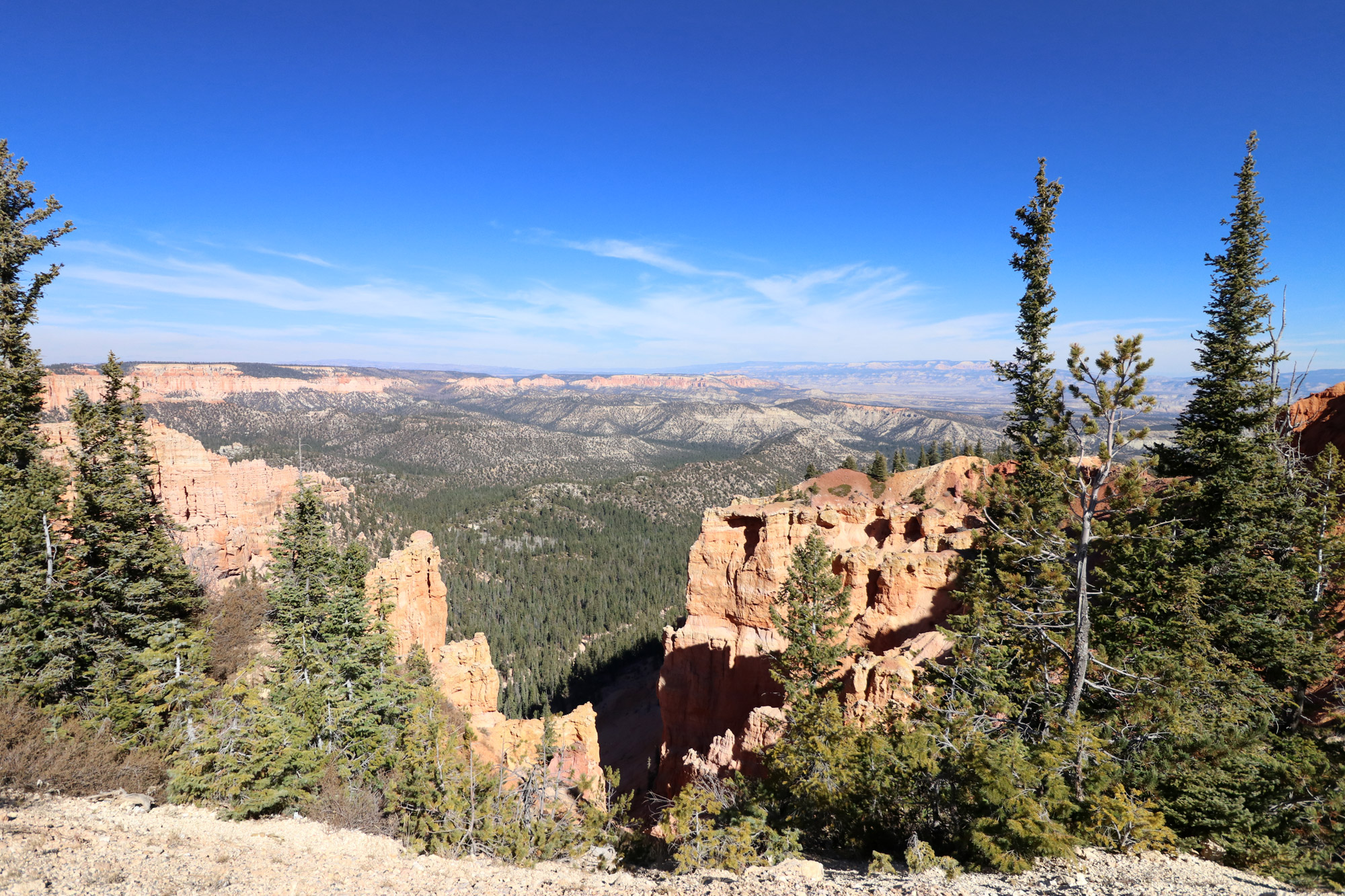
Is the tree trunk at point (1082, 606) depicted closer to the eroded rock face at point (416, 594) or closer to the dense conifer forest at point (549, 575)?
the eroded rock face at point (416, 594)

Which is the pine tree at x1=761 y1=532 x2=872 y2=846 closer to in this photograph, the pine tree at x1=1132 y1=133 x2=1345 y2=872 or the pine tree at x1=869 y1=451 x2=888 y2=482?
the pine tree at x1=1132 y1=133 x2=1345 y2=872

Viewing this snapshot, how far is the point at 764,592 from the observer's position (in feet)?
101

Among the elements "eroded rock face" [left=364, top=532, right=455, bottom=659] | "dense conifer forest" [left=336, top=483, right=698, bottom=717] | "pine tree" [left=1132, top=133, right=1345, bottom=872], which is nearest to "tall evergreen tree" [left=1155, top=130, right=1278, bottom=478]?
"pine tree" [left=1132, top=133, right=1345, bottom=872]

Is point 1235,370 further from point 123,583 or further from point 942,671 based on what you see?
point 123,583

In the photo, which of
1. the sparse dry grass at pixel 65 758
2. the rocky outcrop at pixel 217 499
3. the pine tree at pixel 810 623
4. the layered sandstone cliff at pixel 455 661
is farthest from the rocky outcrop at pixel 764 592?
the rocky outcrop at pixel 217 499

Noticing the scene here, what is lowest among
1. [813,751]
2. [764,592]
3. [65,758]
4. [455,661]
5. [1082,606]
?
[455,661]

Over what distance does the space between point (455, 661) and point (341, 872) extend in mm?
21484

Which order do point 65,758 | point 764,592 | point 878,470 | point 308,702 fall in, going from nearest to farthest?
1. point 65,758
2. point 308,702
3. point 764,592
4. point 878,470

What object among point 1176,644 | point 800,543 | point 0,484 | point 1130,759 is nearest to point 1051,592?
point 1130,759

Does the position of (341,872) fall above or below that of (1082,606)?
below

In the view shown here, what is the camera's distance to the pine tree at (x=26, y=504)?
46.1 ft

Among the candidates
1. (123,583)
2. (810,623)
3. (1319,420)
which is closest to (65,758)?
(123,583)

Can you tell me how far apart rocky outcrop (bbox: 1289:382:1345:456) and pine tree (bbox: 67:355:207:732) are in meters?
36.8

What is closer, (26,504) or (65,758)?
(65,758)
